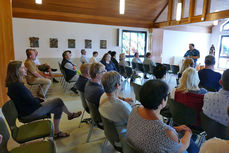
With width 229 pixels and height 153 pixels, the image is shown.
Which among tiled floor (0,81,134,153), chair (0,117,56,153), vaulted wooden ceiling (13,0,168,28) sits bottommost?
tiled floor (0,81,134,153)

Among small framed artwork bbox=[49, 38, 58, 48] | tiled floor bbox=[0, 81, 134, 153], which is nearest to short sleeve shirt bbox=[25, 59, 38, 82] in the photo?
tiled floor bbox=[0, 81, 134, 153]

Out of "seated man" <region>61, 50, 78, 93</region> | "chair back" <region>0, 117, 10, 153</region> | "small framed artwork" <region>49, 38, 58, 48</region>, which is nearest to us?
"chair back" <region>0, 117, 10, 153</region>

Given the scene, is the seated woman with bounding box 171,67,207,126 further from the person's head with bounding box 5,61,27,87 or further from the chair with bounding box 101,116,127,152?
the person's head with bounding box 5,61,27,87

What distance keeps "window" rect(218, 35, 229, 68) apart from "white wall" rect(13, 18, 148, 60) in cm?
676

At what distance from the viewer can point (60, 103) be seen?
247 centimetres

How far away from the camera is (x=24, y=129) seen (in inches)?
73.8

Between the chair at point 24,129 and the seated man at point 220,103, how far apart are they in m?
1.72

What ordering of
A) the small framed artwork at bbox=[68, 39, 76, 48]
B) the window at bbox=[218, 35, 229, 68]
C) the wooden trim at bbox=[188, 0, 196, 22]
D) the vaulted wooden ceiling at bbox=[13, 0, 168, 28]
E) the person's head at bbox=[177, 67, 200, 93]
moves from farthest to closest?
1. the window at bbox=[218, 35, 229, 68]
2. the small framed artwork at bbox=[68, 39, 76, 48]
3. the wooden trim at bbox=[188, 0, 196, 22]
4. the vaulted wooden ceiling at bbox=[13, 0, 168, 28]
5. the person's head at bbox=[177, 67, 200, 93]

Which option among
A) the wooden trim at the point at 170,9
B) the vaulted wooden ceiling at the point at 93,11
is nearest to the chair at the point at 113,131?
the vaulted wooden ceiling at the point at 93,11

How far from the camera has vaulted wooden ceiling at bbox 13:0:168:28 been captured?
259 inches

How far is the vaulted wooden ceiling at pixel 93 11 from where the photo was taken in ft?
21.6

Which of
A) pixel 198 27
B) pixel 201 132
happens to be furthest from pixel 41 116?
pixel 198 27

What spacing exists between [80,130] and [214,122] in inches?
77.7

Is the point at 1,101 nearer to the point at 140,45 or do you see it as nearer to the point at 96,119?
the point at 96,119
